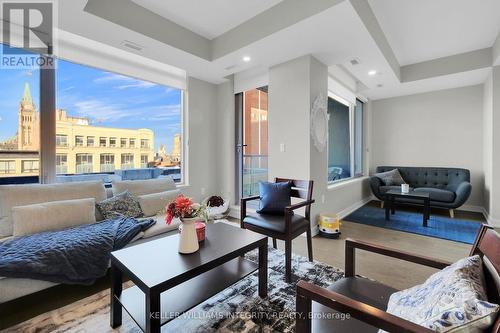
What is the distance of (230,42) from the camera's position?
119 inches

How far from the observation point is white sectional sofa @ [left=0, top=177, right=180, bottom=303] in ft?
5.23

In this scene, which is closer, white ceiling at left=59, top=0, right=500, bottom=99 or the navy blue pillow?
white ceiling at left=59, top=0, right=500, bottom=99

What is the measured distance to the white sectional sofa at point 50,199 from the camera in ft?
5.23

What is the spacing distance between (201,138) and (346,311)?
11.9ft

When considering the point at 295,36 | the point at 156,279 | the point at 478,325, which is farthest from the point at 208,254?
the point at 295,36

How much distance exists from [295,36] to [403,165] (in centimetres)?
441

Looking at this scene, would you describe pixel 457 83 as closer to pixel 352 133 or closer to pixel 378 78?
pixel 378 78

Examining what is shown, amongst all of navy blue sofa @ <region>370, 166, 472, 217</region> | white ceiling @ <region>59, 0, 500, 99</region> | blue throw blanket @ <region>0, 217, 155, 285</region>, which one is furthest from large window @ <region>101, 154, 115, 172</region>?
navy blue sofa @ <region>370, 166, 472, 217</region>

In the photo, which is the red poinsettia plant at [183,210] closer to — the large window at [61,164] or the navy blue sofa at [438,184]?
the large window at [61,164]

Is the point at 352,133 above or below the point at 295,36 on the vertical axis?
below

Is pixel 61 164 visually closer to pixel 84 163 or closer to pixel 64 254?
pixel 84 163

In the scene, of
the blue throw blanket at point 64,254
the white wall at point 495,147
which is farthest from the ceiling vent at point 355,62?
the blue throw blanket at point 64,254

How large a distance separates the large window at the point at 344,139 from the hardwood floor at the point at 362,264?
4.07ft

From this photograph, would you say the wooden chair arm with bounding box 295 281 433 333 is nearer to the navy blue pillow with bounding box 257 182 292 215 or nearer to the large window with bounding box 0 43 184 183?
the navy blue pillow with bounding box 257 182 292 215
